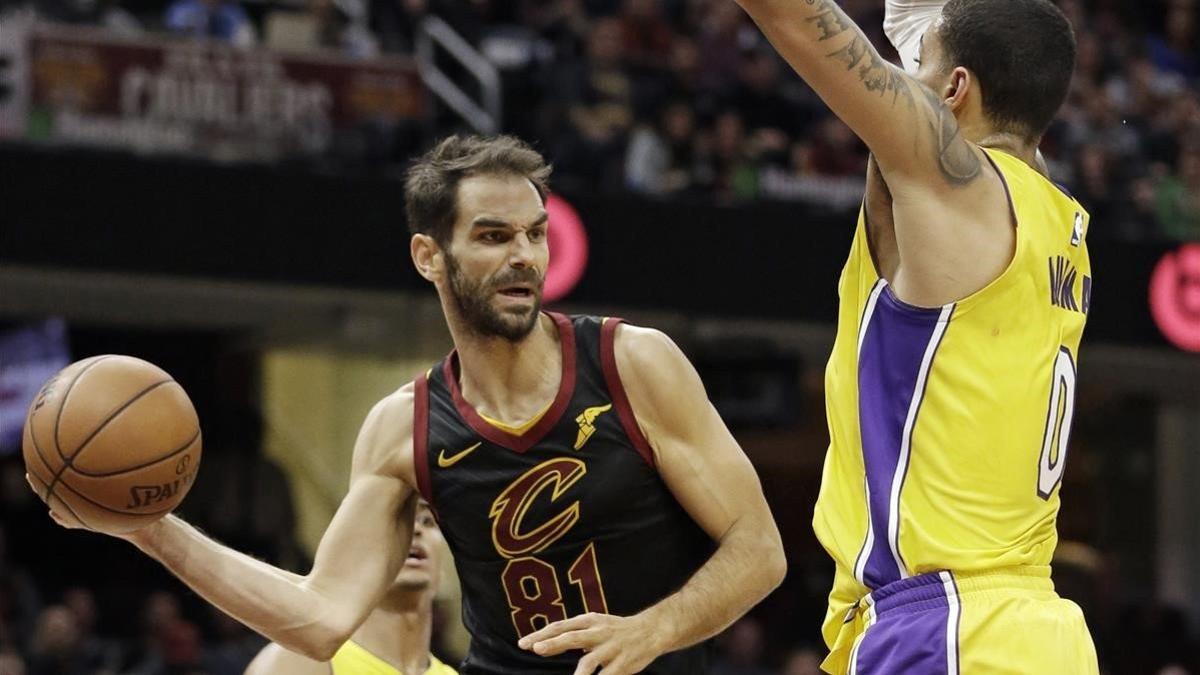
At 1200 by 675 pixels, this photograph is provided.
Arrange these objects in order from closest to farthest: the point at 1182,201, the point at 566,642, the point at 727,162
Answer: the point at 566,642, the point at 727,162, the point at 1182,201

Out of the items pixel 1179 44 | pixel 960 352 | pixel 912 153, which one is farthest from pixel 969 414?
pixel 1179 44

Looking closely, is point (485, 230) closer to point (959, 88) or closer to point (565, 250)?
point (959, 88)

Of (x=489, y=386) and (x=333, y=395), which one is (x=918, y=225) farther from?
(x=333, y=395)

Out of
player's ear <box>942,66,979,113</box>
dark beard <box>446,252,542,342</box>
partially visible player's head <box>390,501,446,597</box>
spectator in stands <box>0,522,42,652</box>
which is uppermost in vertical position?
player's ear <box>942,66,979,113</box>

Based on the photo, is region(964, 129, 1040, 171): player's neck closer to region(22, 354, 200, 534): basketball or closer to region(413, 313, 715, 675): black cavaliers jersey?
region(413, 313, 715, 675): black cavaliers jersey

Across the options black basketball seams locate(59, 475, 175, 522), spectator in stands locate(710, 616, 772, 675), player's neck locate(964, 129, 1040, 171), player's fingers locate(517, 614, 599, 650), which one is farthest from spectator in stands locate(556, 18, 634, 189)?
player's neck locate(964, 129, 1040, 171)

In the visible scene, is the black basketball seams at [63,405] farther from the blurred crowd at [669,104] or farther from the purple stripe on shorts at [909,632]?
the blurred crowd at [669,104]

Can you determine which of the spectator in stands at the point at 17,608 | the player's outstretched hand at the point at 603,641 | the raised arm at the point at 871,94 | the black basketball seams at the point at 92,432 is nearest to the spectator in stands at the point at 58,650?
the spectator in stands at the point at 17,608

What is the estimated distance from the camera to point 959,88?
388 centimetres

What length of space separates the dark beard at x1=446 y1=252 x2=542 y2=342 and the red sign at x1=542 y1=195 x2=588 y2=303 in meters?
8.42

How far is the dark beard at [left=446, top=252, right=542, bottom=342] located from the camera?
15.9ft

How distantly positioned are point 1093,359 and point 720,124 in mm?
4188

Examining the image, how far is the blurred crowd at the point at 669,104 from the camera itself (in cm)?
1438

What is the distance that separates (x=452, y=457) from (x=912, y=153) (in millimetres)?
1678
